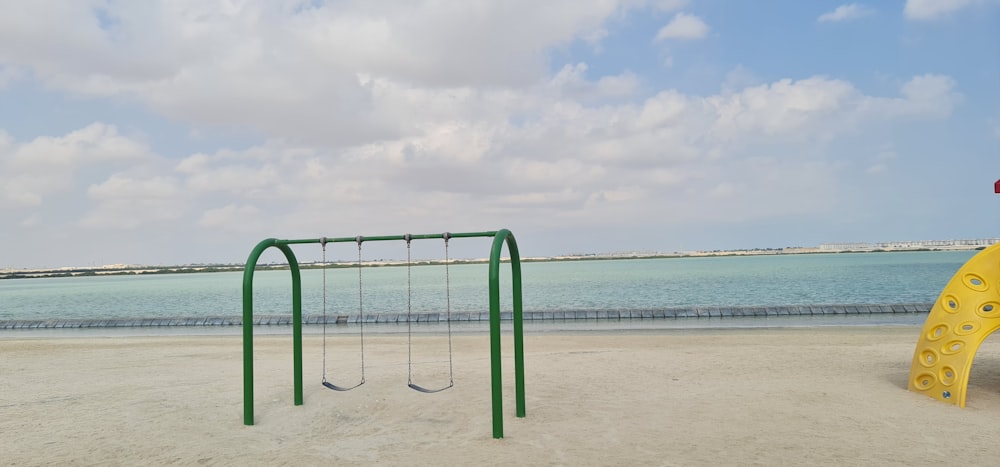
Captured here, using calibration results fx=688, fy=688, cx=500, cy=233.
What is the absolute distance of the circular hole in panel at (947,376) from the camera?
23.6 ft

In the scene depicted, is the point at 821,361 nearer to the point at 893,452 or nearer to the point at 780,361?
the point at 780,361

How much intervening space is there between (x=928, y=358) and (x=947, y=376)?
350 mm

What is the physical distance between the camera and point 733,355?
38.7 feet

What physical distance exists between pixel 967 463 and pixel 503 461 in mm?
3580

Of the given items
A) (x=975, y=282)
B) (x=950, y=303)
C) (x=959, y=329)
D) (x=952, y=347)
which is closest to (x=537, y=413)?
(x=952, y=347)

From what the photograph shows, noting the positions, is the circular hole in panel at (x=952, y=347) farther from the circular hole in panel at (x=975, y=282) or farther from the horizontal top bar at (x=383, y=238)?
the horizontal top bar at (x=383, y=238)

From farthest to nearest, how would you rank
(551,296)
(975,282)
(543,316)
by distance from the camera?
(551,296) → (543,316) → (975,282)

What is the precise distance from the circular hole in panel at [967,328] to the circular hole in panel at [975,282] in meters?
0.42

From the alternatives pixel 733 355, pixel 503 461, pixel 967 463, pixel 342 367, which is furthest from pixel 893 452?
pixel 342 367

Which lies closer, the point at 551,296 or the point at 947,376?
the point at 947,376

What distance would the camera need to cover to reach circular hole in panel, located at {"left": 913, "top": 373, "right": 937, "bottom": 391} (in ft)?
24.6

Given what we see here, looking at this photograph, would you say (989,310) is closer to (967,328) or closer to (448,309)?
(967,328)

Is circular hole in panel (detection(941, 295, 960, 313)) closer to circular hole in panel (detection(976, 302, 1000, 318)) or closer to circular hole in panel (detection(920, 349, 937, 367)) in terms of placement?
circular hole in panel (detection(976, 302, 1000, 318))

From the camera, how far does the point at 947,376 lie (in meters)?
7.29
